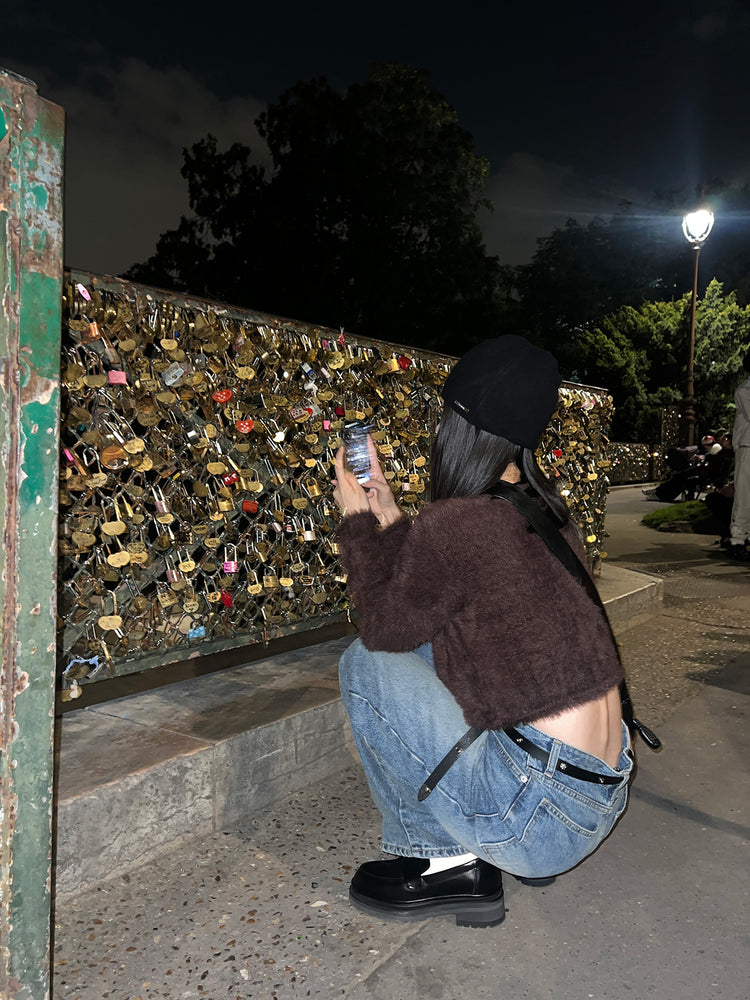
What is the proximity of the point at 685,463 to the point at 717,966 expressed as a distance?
49.2 ft

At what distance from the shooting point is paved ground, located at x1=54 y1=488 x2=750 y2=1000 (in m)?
2.06

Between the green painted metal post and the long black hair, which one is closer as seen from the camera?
the green painted metal post

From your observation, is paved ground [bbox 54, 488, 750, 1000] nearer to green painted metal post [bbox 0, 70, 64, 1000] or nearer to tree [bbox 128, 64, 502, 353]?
green painted metal post [bbox 0, 70, 64, 1000]

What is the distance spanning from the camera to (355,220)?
27.2 meters

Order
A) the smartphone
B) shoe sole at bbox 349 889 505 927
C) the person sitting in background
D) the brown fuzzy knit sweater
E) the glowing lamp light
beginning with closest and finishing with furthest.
Answer: the brown fuzzy knit sweater → shoe sole at bbox 349 889 505 927 → the smartphone → the person sitting in background → the glowing lamp light

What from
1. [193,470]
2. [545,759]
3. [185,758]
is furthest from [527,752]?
[193,470]

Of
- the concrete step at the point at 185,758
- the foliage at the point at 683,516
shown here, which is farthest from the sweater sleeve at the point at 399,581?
the foliage at the point at 683,516

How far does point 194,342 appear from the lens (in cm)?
332

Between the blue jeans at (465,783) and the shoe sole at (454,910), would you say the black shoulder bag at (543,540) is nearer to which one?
the blue jeans at (465,783)

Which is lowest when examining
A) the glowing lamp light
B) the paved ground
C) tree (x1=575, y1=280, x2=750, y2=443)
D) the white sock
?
the paved ground

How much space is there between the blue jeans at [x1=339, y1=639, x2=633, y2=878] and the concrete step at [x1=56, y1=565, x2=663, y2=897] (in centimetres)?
69

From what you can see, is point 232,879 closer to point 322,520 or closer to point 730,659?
point 322,520

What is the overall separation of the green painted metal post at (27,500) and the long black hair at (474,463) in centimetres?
96

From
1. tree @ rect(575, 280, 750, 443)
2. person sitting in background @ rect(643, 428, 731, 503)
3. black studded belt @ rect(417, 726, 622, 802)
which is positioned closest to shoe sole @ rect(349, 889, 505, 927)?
black studded belt @ rect(417, 726, 622, 802)
